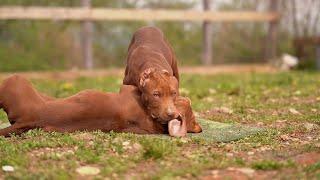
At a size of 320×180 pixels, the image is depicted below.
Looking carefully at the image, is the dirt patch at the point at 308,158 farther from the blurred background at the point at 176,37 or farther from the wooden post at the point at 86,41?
the wooden post at the point at 86,41

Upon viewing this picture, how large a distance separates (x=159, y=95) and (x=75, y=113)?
711mm

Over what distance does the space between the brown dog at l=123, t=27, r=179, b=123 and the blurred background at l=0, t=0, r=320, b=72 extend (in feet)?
21.4

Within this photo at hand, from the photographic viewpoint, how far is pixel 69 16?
13039 millimetres

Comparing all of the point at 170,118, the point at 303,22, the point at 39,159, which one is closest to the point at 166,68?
the point at 170,118

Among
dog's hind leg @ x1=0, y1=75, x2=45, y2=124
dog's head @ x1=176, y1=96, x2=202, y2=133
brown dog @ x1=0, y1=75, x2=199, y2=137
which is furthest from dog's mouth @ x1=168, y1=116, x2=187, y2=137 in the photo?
dog's hind leg @ x1=0, y1=75, x2=45, y2=124

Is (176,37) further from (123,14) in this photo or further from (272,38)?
(272,38)

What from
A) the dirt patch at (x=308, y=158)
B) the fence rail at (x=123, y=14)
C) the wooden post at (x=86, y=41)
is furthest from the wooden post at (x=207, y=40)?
the dirt patch at (x=308, y=158)

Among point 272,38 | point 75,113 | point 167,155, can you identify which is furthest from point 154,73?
point 272,38

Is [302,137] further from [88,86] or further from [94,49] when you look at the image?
[94,49]

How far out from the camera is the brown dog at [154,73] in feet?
17.9

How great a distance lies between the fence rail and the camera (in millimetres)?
12438

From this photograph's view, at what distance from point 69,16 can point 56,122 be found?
7884mm

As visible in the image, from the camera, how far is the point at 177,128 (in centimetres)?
546

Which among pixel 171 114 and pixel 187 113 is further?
pixel 187 113
